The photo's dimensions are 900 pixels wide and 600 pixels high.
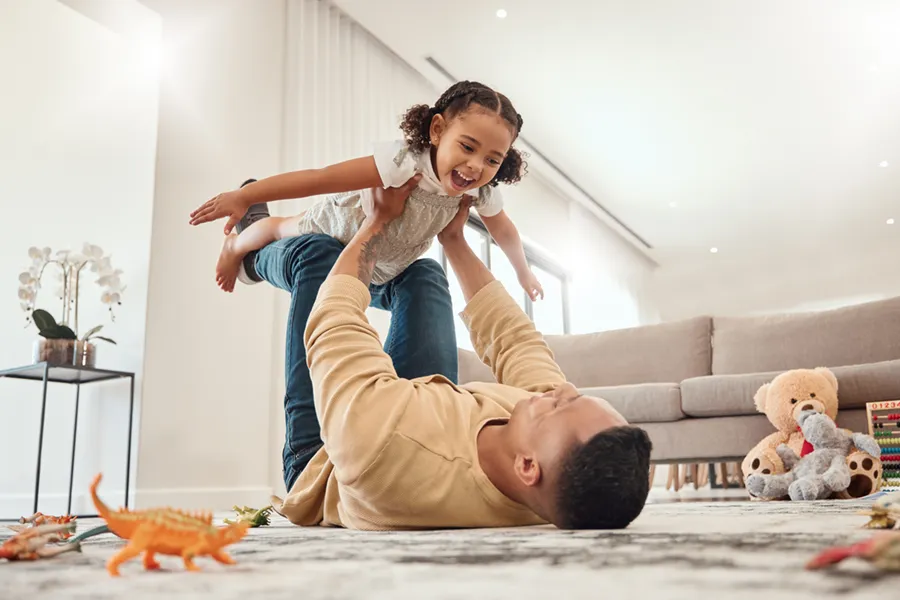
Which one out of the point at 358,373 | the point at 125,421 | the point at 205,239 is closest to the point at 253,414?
the point at 125,421

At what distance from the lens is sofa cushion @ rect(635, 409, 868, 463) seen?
3199mm

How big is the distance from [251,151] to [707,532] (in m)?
3.03

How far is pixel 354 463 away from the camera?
1.00 meters

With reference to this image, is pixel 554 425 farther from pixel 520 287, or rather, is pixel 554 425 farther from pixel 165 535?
pixel 520 287

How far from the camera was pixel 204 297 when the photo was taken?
3.10 meters

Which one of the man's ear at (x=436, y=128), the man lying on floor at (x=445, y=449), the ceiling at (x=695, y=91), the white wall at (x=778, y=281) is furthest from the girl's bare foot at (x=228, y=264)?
the white wall at (x=778, y=281)

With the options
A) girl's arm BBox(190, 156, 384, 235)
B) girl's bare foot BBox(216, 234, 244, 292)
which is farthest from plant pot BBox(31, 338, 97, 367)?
girl's arm BBox(190, 156, 384, 235)

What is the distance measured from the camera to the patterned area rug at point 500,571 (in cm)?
49

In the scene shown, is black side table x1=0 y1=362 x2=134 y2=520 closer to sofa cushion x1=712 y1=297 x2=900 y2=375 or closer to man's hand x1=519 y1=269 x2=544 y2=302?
man's hand x1=519 y1=269 x2=544 y2=302

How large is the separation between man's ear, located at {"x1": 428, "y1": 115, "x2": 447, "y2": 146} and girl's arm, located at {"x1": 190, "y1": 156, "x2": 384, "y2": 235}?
7.8 inches

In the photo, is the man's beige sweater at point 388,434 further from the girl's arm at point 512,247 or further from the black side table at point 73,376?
the black side table at point 73,376

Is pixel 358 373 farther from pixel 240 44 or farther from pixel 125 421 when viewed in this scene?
pixel 240 44

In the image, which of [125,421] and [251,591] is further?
[125,421]

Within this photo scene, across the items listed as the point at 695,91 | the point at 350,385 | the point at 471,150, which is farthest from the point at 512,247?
the point at 695,91
